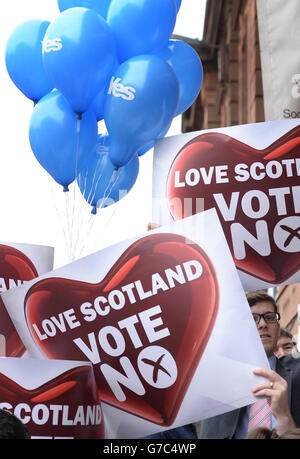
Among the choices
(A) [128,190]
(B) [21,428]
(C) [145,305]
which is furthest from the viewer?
(A) [128,190]

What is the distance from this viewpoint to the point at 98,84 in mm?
3645

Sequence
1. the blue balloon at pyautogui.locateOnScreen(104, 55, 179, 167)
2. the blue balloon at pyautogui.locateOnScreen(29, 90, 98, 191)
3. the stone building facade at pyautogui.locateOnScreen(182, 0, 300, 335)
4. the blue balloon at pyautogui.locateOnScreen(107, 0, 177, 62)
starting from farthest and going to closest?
the stone building facade at pyautogui.locateOnScreen(182, 0, 300, 335)
the blue balloon at pyautogui.locateOnScreen(29, 90, 98, 191)
the blue balloon at pyautogui.locateOnScreen(107, 0, 177, 62)
the blue balloon at pyautogui.locateOnScreen(104, 55, 179, 167)

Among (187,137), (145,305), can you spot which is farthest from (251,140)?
(145,305)

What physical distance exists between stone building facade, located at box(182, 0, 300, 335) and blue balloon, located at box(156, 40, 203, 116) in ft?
11.5

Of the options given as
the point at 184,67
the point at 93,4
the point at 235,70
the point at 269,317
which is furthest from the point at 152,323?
the point at 235,70

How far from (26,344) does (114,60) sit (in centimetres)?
174

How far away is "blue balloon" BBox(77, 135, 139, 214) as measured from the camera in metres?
3.85

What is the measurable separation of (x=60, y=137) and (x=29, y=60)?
1.89 feet

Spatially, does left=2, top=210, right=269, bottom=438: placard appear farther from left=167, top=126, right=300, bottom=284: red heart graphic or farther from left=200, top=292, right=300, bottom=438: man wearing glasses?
left=167, top=126, right=300, bottom=284: red heart graphic

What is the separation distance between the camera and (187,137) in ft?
10.0

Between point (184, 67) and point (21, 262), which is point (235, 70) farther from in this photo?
point (21, 262)

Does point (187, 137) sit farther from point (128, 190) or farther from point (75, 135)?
point (128, 190)

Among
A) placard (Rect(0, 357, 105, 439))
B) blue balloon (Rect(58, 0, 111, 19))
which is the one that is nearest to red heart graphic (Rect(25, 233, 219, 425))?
placard (Rect(0, 357, 105, 439))
